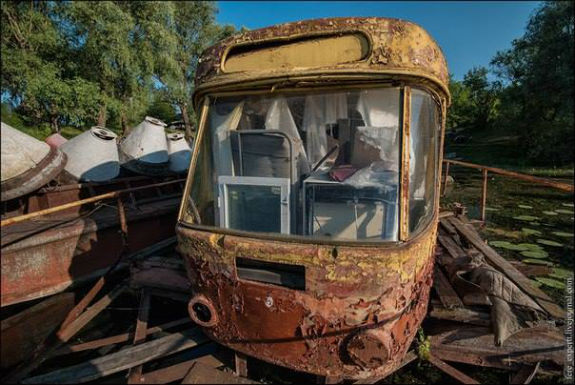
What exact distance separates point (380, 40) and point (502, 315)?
2.42 metres

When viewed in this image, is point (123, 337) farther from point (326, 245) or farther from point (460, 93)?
point (460, 93)

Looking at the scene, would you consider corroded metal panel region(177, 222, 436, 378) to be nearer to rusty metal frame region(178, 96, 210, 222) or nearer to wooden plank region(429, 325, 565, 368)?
rusty metal frame region(178, 96, 210, 222)

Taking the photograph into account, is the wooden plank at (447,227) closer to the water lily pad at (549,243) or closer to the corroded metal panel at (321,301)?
the water lily pad at (549,243)

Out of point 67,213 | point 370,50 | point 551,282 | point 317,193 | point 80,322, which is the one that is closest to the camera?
point 370,50

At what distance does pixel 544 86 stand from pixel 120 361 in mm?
21587

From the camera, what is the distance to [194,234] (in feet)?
7.61

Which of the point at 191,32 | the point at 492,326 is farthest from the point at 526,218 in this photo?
the point at 191,32

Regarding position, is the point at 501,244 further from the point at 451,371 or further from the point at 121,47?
the point at 121,47

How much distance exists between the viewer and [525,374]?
2582 mm

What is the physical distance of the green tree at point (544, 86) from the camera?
52.2 ft

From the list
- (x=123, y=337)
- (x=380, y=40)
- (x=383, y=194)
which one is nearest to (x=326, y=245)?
(x=383, y=194)

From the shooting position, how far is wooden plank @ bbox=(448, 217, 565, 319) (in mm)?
2951

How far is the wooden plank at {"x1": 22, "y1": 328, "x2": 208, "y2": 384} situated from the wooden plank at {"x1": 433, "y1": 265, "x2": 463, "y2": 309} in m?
2.20

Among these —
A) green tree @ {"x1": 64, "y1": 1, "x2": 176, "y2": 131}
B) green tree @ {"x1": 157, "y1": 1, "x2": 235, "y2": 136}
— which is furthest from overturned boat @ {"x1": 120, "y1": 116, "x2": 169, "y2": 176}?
green tree @ {"x1": 157, "y1": 1, "x2": 235, "y2": 136}
